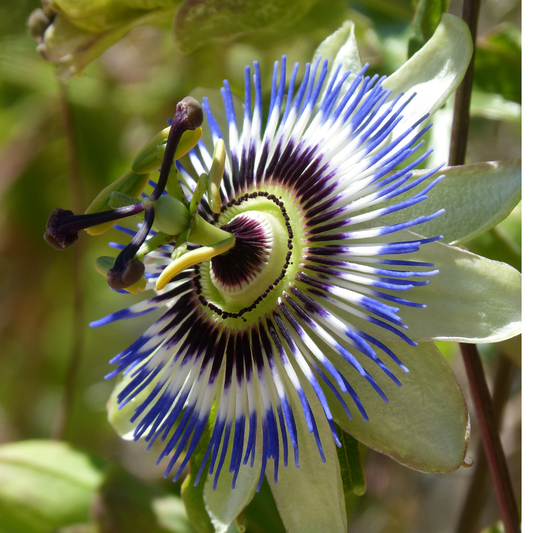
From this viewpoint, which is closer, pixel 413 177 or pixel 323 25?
pixel 413 177

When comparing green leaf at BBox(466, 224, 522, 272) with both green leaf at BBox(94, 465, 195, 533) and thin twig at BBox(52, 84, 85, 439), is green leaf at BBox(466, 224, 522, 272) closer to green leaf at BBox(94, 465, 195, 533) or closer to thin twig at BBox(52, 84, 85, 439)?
green leaf at BBox(94, 465, 195, 533)

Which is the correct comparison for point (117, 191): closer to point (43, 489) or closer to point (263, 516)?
point (43, 489)

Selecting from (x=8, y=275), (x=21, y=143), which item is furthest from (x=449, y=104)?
(x=8, y=275)

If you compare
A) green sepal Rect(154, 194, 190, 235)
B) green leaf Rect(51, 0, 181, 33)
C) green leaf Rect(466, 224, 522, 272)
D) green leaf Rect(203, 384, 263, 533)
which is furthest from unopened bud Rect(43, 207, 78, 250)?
green leaf Rect(466, 224, 522, 272)

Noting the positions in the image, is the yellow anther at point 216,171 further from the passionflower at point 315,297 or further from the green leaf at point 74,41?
the green leaf at point 74,41

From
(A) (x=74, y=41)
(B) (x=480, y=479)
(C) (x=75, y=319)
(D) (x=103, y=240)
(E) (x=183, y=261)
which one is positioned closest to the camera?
(E) (x=183, y=261)

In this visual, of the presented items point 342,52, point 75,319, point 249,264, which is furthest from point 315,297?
point 75,319

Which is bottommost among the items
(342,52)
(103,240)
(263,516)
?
(263,516)
